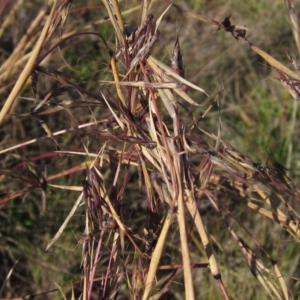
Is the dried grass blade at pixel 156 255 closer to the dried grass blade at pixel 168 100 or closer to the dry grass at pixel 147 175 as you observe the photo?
the dry grass at pixel 147 175

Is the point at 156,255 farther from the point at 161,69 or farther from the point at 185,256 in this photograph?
the point at 161,69

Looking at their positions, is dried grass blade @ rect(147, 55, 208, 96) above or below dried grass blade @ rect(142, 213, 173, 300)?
above

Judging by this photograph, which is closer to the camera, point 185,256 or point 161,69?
point 185,256

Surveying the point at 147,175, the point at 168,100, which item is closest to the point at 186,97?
the point at 168,100

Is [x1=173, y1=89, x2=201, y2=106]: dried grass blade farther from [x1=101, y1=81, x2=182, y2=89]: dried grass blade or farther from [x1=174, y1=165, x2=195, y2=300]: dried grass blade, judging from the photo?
[x1=174, y1=165, x2=195, y2=300]: dried grass blade

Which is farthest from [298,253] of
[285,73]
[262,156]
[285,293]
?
[285,73]

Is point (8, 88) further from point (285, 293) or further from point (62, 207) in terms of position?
point (285, 293)

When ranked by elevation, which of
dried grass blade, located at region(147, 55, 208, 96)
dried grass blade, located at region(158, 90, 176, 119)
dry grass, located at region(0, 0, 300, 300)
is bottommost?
dry grass, located at region(0, 0, 300, 300)

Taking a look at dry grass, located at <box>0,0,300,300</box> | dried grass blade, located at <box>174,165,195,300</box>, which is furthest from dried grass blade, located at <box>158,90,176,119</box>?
dried grass blade, located at <box>174,165,195,300</box>

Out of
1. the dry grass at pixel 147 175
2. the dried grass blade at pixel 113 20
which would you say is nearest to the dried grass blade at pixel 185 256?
the dry grass at pixel 147 175
